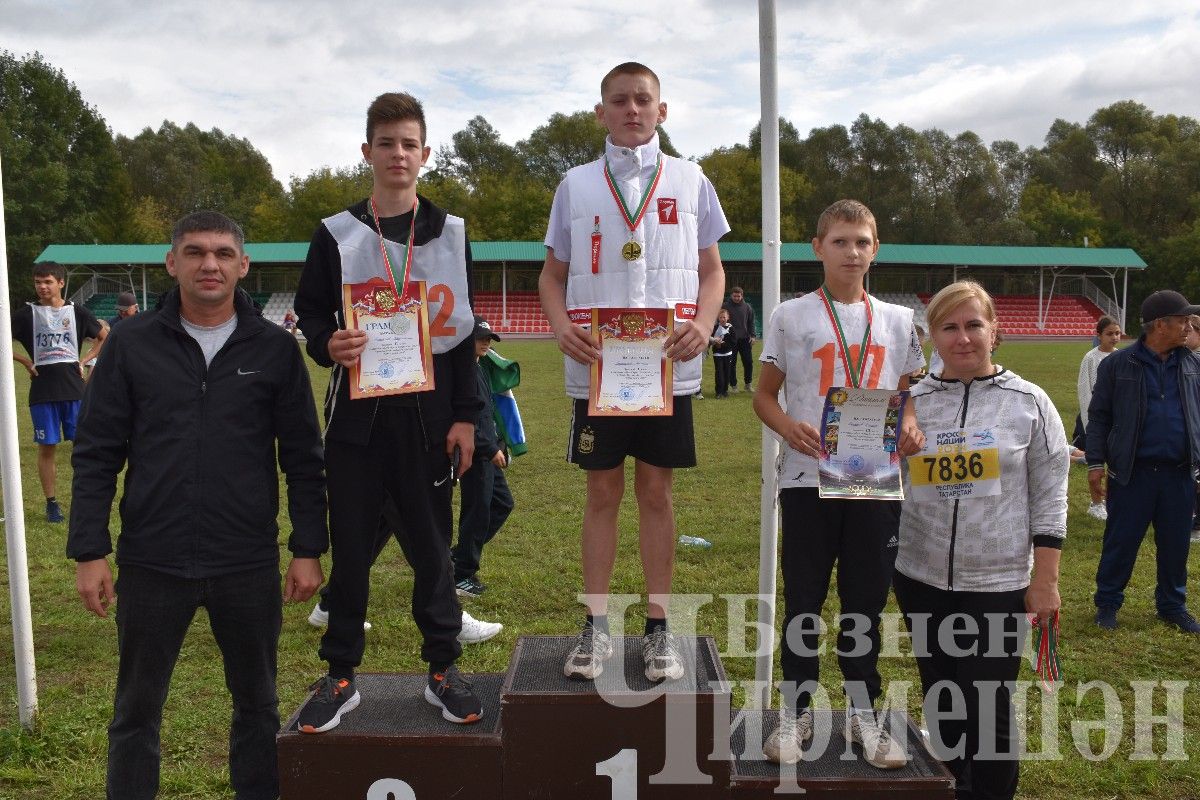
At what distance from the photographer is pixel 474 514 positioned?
5.89 m

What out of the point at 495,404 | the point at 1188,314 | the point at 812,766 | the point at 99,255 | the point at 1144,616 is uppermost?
the point at 99,255

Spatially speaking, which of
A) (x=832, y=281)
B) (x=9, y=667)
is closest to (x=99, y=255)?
(x=9, y=667)

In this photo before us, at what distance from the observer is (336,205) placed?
65875 mm

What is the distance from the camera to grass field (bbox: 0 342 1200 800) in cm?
372

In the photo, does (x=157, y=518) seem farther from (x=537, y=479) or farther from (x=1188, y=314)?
(x=537, y=479)

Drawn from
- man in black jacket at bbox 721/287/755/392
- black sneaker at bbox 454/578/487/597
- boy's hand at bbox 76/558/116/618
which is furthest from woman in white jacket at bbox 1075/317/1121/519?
man in black jacket at bbox 721/287/755/392

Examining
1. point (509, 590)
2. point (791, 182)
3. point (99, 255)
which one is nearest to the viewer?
point (509, 590)

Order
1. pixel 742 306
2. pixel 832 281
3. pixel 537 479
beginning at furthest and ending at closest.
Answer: pixel 742 306 < pixel 537 479 < pixel 832 281

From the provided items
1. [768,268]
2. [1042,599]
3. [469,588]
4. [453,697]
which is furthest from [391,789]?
[469,588]

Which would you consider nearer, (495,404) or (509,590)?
(509,590)

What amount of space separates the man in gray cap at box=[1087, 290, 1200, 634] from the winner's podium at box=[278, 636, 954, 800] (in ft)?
10.9

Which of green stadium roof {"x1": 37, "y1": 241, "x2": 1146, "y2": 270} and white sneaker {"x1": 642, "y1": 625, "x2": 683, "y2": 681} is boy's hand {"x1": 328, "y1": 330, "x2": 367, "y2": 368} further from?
green stadium roof {"x1": 37, "y1": 241, "x2": 1146, "y2": 270}

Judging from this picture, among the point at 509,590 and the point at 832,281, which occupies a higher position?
the point at 832,281

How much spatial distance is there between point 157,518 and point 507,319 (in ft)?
155
